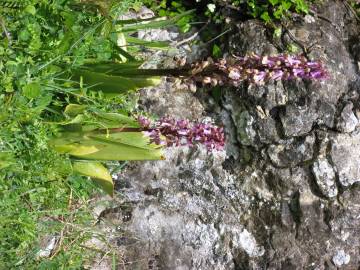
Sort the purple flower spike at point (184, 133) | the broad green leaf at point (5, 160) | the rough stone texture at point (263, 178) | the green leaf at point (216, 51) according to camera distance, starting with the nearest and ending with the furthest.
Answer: the broad green leaf at point (5, 160) → the purple flower spike at point (184, 133) → the rough stone texture at point (263, 178) → the green leaf at point (216, 51)

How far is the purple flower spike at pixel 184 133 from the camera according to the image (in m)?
2.21

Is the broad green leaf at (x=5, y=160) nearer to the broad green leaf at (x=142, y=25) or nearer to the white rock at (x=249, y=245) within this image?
the broad green leaf at (x=142, y=25)

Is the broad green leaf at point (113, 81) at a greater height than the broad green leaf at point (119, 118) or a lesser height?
greater

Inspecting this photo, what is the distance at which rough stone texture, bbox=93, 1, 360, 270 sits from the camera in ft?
9.41

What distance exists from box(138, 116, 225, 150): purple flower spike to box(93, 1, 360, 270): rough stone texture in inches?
31.4

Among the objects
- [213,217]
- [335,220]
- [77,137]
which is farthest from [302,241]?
[77,137]

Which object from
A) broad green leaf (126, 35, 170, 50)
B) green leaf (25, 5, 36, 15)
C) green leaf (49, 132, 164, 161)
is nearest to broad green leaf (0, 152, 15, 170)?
green leaf (49, 132, 164, 161)

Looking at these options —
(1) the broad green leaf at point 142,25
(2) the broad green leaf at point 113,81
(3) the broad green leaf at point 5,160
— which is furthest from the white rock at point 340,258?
(3) the broad green leaf at point 5,160

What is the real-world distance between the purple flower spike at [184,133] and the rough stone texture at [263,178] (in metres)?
0.80

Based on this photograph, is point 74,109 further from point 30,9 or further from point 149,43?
point 149,43

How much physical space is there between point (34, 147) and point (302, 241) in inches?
64.0

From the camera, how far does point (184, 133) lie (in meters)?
2.22

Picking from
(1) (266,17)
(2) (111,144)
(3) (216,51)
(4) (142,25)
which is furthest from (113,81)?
(1) (266,17)

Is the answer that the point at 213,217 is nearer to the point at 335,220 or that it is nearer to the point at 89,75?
the point at 335,220
